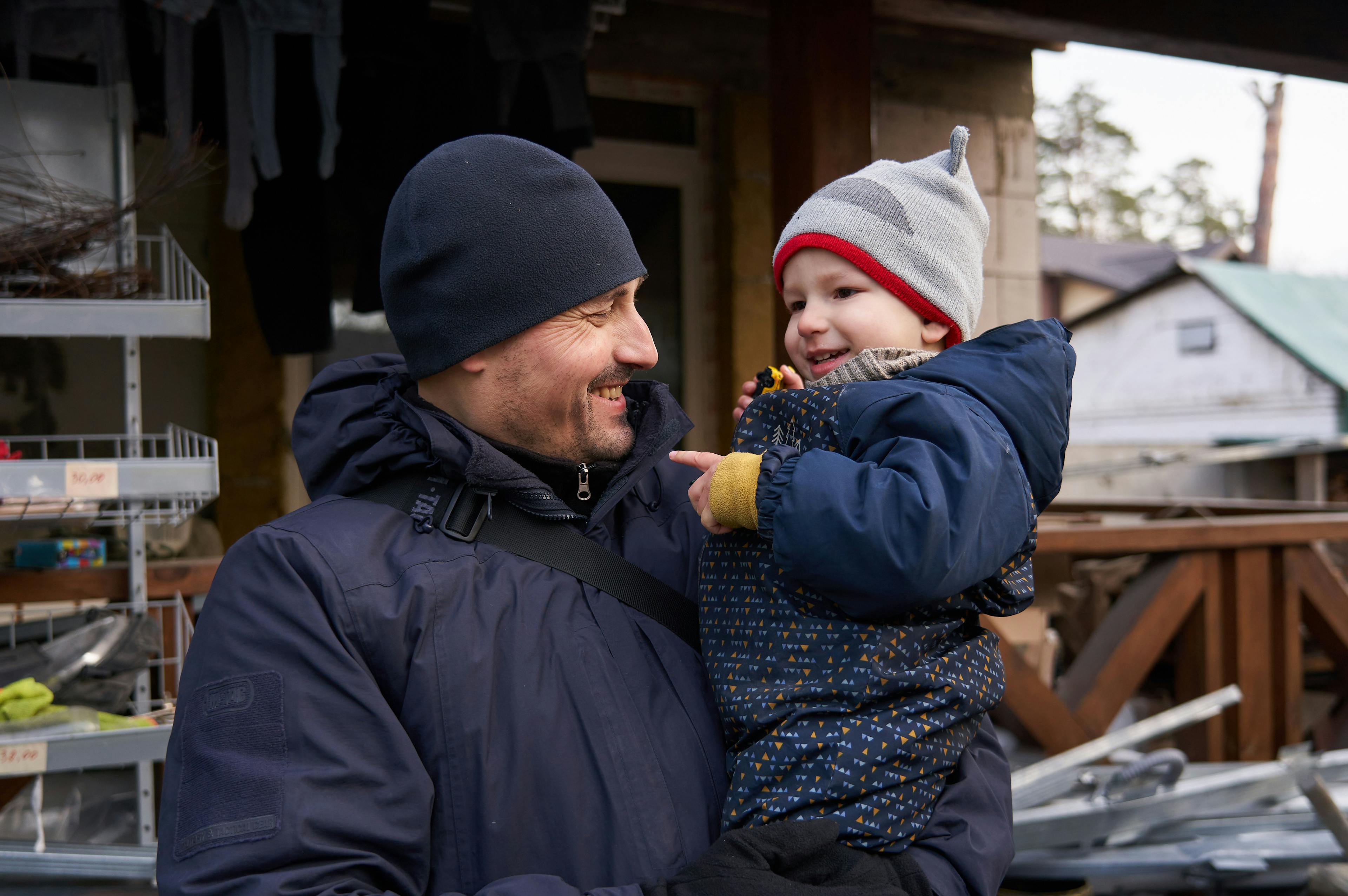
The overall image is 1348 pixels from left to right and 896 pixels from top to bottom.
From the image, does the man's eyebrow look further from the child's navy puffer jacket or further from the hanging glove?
the hanging glove

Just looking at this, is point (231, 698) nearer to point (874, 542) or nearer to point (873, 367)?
point (874, 542)

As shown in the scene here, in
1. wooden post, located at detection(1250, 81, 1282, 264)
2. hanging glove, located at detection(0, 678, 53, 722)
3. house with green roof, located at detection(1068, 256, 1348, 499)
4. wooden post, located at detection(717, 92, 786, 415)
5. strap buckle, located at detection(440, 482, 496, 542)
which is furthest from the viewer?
wooden post, located at detection(1250, 81, 1282, 264)

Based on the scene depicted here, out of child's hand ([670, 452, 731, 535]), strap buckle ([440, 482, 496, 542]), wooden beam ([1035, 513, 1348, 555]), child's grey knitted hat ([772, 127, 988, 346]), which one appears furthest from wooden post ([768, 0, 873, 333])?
strap buckle ([440, 482, 496, 542])

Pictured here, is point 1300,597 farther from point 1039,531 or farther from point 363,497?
point 363,497

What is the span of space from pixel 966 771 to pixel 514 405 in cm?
76

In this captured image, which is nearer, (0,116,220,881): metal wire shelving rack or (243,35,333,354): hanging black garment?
(0,116,220,881): metal wire shelving rack

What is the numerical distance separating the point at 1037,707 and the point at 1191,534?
993 millimetres

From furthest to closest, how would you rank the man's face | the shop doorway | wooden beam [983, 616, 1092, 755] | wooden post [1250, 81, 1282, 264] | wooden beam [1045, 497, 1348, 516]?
wooden post [1250, 81, 1282, 264] → wooden beam [1045, 497, 1348, 516] → the shop doorway → wooden beam [983, 616, 1092, 755] → the man's face

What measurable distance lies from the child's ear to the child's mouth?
13 centimetres

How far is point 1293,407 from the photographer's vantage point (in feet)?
58.7

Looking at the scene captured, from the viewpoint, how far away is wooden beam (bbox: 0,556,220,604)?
2.91 m

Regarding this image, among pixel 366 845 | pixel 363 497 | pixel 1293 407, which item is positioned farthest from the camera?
pixel 1293 407

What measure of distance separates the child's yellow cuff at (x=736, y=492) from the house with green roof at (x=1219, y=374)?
535 inches

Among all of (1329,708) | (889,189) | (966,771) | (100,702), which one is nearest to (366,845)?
(966,771)
